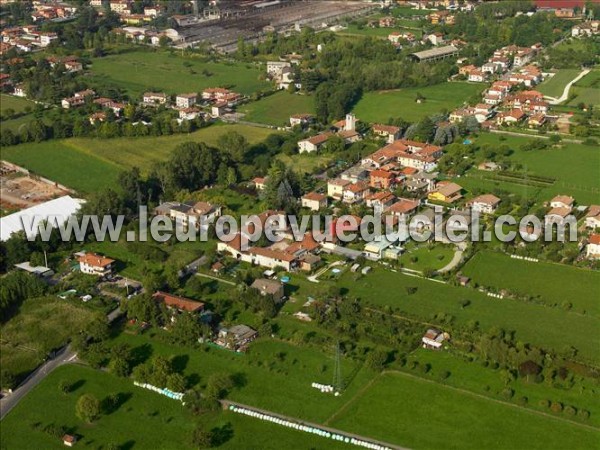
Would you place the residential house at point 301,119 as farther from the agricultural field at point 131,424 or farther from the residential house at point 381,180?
the agricultural field at point 131,424

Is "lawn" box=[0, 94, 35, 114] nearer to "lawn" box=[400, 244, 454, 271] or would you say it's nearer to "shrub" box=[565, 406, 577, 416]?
"lawn" box=[400, 244, 454, 271]

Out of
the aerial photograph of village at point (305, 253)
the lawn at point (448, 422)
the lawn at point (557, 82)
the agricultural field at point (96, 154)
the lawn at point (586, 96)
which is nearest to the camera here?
the lawn at point (448, 422)

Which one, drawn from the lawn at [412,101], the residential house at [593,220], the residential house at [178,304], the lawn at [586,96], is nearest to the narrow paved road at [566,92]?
the lawn at [586,96]

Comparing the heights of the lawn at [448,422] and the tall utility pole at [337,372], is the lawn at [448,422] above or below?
below

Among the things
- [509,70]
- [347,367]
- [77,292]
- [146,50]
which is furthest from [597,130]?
[146,50]

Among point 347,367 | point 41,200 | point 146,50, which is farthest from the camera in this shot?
point 146,50

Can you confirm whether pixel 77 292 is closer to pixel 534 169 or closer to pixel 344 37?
pixel 534 169
